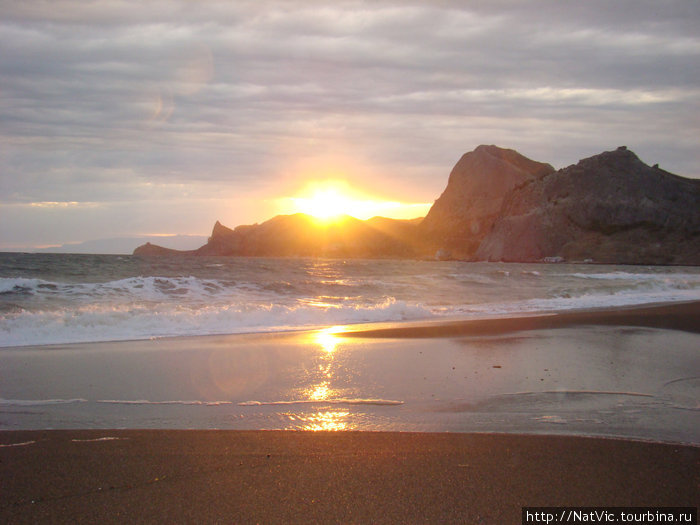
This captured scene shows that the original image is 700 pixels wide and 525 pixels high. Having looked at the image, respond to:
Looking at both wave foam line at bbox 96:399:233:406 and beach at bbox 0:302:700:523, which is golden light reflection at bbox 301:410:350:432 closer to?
beach at bbox 0:302:700:523

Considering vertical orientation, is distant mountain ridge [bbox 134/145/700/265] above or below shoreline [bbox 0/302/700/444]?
above

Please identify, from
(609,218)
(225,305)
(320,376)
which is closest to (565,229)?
(609,218)

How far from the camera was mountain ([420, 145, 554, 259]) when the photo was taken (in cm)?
15350

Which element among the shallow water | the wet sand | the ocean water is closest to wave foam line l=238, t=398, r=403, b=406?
the shallow water

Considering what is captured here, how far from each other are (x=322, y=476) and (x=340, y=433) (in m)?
1.00

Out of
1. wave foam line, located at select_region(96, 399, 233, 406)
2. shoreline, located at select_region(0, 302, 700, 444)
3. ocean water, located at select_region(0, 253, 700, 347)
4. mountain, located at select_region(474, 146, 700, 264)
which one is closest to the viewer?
shoreline, located at select_region(0, 302, 700, 444)

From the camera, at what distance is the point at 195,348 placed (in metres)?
9.79

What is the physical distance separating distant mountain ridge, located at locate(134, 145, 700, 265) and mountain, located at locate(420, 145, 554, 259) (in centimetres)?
56

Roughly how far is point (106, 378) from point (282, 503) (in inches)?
186

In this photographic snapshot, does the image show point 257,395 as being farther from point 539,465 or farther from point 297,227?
point 297,227

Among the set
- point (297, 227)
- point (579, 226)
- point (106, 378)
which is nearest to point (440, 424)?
point (106, 378)

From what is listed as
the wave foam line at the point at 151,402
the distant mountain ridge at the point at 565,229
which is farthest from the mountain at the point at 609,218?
the wave foam line at the point at 151,402

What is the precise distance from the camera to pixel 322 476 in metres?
3.80

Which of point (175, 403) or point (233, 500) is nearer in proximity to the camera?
point (233, 500)
